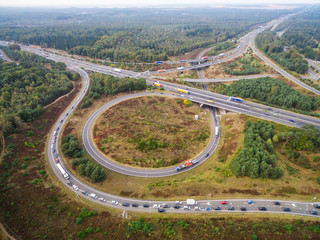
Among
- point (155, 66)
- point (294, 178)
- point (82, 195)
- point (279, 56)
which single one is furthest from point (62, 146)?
point (279, 56)

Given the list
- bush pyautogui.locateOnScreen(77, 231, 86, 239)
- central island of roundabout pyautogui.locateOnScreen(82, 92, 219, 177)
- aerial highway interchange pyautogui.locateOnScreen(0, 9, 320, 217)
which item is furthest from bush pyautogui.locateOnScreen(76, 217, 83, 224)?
central island of roundabout pyautogui.locateOnScreen(82, 92, 219, 177)

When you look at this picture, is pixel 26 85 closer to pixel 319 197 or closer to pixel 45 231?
pixel 45 231

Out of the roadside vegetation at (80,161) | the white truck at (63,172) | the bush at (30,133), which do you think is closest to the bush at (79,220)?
the roadside vegetation at (80,161)

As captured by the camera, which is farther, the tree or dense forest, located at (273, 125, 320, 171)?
dense forest, located at (273, 125, 320, 171)

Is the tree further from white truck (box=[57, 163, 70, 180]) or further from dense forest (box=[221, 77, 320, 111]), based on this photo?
dense forest (box=[221, 77, 320, 111])

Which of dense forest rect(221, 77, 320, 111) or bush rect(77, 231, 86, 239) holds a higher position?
dense forest rect(221, 77, 320, 111)

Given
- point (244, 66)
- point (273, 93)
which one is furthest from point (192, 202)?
point (244, 66)
